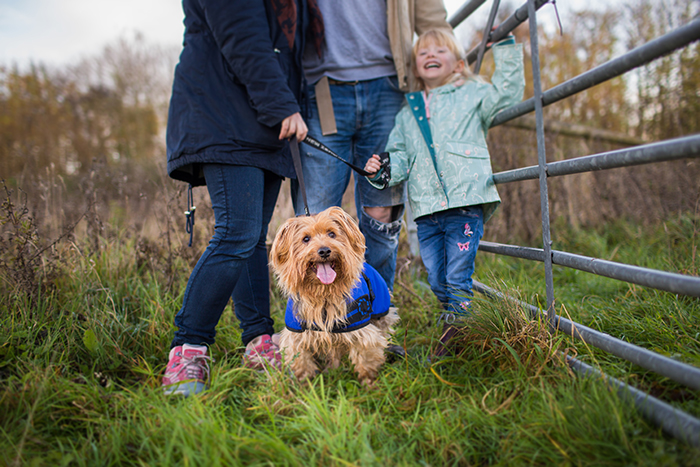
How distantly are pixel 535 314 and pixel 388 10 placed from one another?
2.29 m

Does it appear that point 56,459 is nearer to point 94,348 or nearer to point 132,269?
point 94,348

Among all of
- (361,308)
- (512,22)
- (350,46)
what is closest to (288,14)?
(350,46)

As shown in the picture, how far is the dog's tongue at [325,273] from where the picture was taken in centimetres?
213

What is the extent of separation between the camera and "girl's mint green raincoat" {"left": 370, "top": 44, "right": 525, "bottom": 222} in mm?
2434

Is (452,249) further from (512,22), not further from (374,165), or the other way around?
(512,22)

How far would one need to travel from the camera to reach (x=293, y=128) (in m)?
2.18

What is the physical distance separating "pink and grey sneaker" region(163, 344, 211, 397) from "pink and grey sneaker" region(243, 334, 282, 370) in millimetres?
233

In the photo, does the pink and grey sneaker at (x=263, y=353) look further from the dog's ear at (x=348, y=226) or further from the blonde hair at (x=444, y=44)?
the blonde hair at (x=444, y=44)

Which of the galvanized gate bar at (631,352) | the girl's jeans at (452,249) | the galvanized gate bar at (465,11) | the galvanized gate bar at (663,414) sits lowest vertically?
the galvanized gate bar at (663,414)

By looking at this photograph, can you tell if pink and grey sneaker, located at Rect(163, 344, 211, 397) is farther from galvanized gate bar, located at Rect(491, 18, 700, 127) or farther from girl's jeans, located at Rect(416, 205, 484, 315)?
galvanized gate bar, located at Rect(491, 18, 700, 127)

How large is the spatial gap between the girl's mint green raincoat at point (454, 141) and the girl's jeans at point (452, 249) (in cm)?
11

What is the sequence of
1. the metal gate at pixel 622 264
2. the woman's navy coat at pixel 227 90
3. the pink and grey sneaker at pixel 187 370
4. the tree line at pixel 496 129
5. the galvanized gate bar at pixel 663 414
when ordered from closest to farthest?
the galvanized gate bar at pixel 663 414 < the metal gate at pixel 622 264 < the pink and grey sneaker at pixel 187 370 < the woman's navy coat at pixel 227 90 < the tree line at pixel 496 129

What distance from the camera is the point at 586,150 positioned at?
16.2 feet

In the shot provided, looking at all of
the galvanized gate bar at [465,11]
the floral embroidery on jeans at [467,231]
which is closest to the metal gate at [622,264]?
Result: the floral embroidery on jeans at [467,231]
